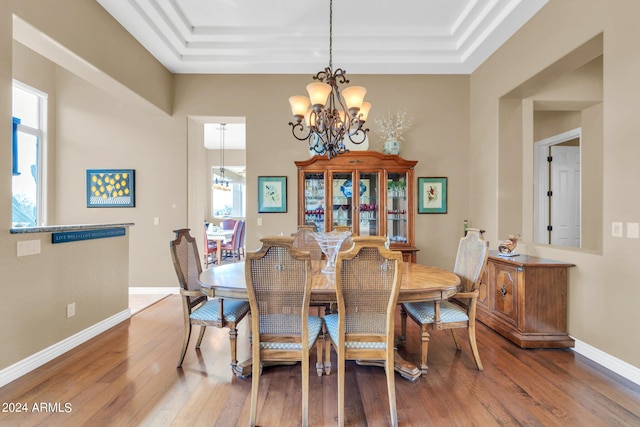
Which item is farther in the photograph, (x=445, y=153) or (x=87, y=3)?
(x=445, y=153)

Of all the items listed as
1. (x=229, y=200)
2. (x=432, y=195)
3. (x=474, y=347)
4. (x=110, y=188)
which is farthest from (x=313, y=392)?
(x=229, y=200)

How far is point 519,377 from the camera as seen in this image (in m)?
2.17

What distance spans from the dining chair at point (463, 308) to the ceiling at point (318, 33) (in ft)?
7.92

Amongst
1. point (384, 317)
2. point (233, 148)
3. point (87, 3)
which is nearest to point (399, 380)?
point (384, 317)

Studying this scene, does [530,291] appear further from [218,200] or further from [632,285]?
[218,200]

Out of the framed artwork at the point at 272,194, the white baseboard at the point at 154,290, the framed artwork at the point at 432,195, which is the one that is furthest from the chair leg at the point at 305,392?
the white baseboard at the point at 154,290

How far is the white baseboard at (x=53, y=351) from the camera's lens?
2070mm

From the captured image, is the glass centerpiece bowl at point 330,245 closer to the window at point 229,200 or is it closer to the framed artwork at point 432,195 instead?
the framed artwork at point 432,195

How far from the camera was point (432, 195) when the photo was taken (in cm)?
427

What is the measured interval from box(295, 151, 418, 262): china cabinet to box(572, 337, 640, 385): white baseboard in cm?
177

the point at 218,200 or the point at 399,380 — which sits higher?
the point at 218,200

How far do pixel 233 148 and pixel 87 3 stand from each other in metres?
5.38

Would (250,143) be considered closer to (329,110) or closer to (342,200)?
(342,200)

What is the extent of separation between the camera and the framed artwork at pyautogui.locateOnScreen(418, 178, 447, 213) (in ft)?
14.0
